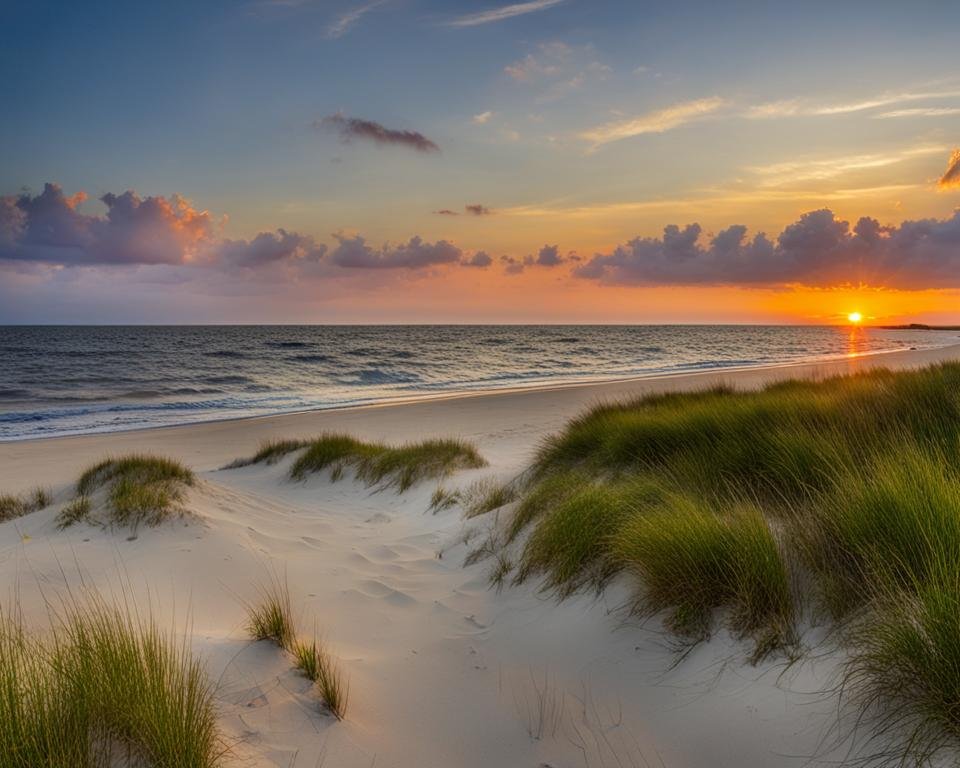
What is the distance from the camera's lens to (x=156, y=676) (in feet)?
8.29

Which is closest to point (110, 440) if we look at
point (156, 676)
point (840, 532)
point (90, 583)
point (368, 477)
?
point (368, 477)

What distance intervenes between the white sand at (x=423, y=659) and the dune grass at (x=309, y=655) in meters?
0.08

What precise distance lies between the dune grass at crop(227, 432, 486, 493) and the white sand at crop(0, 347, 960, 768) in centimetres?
178

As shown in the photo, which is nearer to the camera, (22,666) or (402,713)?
(22,666)

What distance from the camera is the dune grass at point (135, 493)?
22.3 ft

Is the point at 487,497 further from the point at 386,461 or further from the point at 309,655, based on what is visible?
the point at 309,655

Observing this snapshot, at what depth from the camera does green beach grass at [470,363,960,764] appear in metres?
2.49

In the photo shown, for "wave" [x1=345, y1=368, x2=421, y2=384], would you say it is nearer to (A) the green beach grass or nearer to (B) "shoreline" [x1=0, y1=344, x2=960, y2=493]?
(B) "shoreline" [x1=0, y1=344, x2=960, y2=493]

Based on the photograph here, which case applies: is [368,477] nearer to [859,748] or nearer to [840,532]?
[840,532]

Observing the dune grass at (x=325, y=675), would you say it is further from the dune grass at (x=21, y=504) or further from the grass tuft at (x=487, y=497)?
the dune grass at (x=21, y=504)

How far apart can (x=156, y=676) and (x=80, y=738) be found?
34cm

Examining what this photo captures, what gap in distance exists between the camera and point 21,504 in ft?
29.8

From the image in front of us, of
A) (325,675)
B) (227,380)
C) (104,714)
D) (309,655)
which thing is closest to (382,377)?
(227,380)

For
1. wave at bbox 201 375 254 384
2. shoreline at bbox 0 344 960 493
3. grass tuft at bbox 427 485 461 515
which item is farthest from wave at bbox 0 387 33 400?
grass tuft at bbox 427 485 461 515
